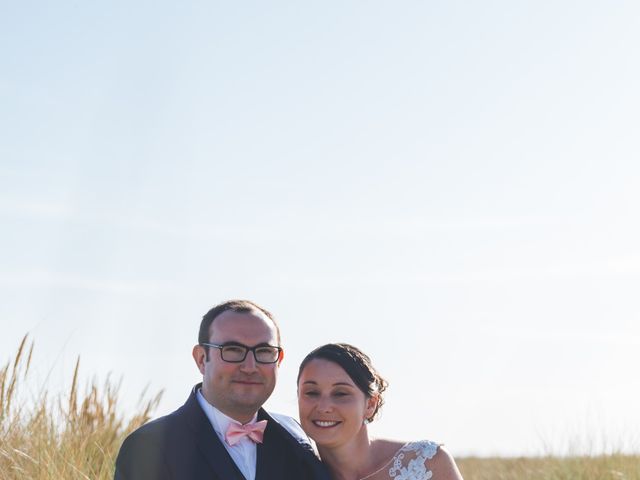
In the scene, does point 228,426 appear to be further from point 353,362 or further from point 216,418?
point 353,362

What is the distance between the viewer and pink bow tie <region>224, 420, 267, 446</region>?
20.2 feet

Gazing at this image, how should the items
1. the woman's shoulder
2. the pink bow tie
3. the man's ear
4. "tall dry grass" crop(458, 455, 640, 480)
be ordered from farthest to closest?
"tall dry grass" crop(458, 455, 640, 480)
the woman's shoulder
the man's ear
the pink bow tie

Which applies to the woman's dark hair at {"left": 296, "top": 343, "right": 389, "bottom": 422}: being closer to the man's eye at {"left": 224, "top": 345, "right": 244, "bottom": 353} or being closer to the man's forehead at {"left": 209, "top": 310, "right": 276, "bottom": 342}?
the man's forehead at {"left": 209, "top": 310, "right": 276, "bottom": 342}

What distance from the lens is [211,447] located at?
19.7 ft

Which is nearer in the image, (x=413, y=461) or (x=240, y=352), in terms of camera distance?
(x=240, y=352)

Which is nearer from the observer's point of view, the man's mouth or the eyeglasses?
the eyeglasses

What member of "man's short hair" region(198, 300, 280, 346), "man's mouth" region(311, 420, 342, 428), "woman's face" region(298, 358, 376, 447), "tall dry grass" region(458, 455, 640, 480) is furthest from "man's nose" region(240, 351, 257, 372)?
"tall dry grass" region(458, 455, 640, 480)

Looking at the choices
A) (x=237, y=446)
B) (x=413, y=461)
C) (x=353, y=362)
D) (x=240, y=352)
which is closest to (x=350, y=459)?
(x=413, y=461)

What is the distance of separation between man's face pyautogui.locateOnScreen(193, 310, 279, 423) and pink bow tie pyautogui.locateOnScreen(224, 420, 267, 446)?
11cm

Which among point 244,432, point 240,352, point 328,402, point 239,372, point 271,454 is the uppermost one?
point 240,352

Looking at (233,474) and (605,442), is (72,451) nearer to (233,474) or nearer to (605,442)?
(233,474)

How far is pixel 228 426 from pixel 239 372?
0.34 m

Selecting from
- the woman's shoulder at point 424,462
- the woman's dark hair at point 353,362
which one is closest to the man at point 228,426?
the woman's dark hair at point 353,362

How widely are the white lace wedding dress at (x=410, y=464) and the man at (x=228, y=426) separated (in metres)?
0.68
